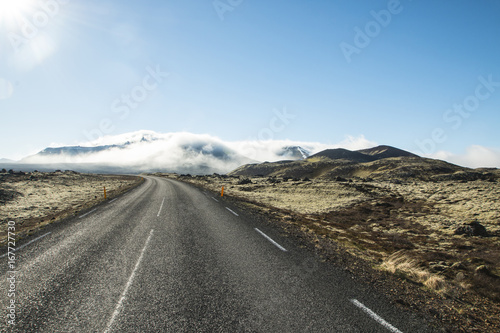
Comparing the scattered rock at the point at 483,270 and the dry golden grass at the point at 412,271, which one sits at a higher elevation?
the scattered rock at the point at 483,270

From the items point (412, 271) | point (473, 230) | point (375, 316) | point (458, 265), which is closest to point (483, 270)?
point (458, 265)

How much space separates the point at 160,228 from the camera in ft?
35.4

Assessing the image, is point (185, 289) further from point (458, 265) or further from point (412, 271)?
point (458, 265)

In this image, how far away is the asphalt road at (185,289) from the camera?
13.8 ft

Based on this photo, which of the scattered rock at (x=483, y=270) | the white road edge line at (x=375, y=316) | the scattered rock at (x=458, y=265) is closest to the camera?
the white road edge line at (x=375, y=316)

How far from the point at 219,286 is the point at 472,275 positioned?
6.91 m

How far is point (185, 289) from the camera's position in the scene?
533 cm

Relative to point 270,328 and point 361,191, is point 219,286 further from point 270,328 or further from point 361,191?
point 361,191

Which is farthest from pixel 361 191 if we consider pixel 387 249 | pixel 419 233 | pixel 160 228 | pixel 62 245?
pixel 62 245

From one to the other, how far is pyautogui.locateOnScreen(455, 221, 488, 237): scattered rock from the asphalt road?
8183 millimetres

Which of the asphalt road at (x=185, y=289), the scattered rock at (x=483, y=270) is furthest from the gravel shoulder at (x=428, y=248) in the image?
the asphalt road at (x=185, y=289)

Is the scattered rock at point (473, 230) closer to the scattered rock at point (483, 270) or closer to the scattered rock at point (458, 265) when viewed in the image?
the scattered rock at point (458, 265)

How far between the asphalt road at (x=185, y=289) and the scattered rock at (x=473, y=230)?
818 cm

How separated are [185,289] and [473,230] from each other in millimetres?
12574
